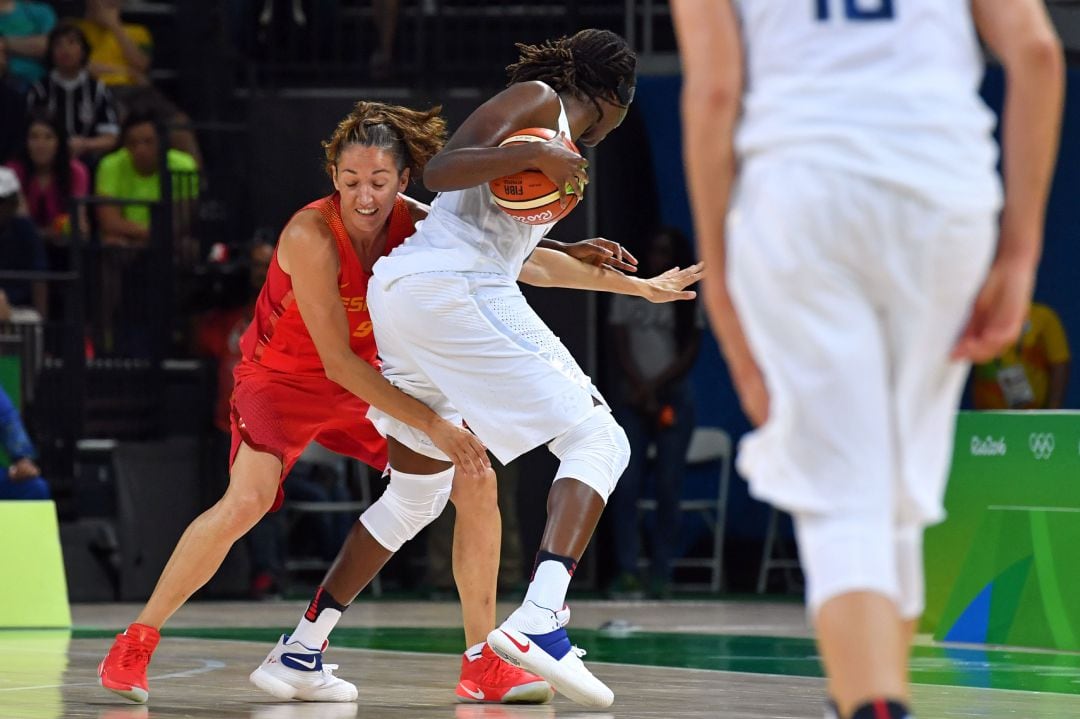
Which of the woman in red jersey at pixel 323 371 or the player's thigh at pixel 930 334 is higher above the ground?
the player's thigh at pixel 930 334

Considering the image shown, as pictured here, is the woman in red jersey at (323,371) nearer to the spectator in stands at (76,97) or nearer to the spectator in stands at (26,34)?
the spectator in stands at (76,97)

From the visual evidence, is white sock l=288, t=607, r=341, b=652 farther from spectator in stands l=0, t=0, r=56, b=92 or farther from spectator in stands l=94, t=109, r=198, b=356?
spectator in stands l=0, t=0, r=56, b=92

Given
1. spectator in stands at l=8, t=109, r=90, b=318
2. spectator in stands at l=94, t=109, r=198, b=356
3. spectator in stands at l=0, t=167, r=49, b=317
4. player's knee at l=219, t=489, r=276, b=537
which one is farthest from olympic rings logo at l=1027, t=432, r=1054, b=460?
spectator in stands at l=8, t=109, r=90, b=318

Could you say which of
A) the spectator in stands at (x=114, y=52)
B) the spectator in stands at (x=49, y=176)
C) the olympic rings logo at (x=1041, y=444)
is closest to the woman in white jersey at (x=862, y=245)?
the olympic rings logo at (x=1041, y=444)

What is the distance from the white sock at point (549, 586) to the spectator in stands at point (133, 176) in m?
7.69

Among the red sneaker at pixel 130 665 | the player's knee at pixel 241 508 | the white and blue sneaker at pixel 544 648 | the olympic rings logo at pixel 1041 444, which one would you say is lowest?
the olympic rings logo at pixel 1041 444

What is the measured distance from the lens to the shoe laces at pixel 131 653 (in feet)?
16.8

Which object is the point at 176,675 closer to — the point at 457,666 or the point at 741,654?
the point at 457,666

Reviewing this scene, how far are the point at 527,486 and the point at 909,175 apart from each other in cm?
952

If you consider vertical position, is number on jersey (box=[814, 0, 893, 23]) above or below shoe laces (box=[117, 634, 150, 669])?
above

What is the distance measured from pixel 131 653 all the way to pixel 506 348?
140cm

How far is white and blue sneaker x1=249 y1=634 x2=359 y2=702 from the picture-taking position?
5273mm

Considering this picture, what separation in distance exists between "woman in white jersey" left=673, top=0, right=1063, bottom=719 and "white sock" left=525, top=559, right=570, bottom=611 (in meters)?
1.97

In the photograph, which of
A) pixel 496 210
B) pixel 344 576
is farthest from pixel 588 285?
pixel 344 576
